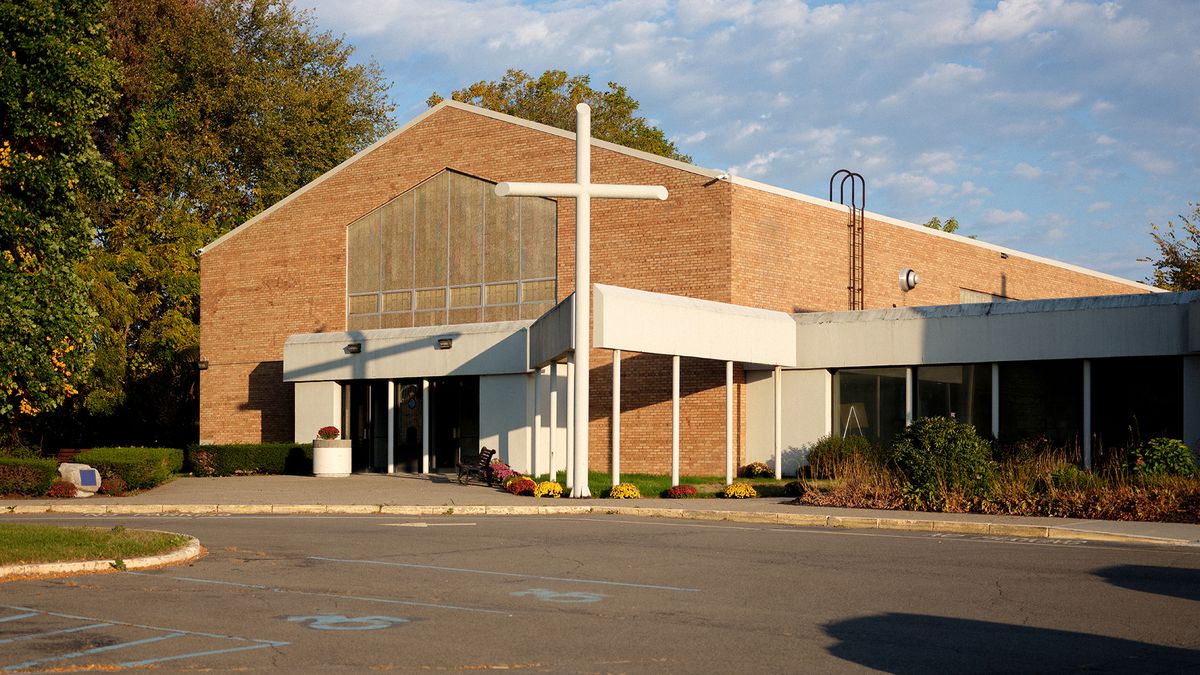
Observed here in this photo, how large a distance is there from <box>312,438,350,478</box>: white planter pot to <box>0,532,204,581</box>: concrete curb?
20946 mm

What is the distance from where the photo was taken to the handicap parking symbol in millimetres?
9852

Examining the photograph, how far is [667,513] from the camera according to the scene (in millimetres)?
22094

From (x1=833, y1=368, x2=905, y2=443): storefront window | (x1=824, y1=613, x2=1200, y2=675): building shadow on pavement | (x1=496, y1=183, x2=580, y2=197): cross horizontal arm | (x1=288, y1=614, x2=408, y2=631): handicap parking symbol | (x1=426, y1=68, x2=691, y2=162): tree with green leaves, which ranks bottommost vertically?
(x1=288, y1=614, x2=408, y2=631): handicap parking symbol

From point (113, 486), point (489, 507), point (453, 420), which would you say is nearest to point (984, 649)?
point (489, 507)

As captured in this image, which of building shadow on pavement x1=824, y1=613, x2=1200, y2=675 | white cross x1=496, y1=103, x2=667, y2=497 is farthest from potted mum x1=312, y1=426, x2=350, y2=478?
building shadow on pavement x1=824, y1=613, x2=1200, y2=675

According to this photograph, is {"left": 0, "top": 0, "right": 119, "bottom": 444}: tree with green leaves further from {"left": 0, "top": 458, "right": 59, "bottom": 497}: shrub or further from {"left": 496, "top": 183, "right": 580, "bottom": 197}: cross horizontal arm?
{"left": 496, "top": 183, "right": 580, "bottom": 197}: cross horizontal arm

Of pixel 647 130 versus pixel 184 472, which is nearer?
pixel 184 472

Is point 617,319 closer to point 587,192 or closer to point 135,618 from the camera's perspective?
point 587,192

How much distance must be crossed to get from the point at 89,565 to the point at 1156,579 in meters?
11.1

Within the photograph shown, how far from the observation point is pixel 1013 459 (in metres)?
23.7

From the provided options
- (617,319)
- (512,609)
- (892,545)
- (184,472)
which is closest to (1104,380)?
(617,319)

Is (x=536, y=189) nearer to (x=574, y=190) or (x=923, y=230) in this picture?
(x=574, y=190)

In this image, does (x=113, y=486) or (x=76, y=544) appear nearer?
(x=76, y=544)

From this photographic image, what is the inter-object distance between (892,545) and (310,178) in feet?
153
